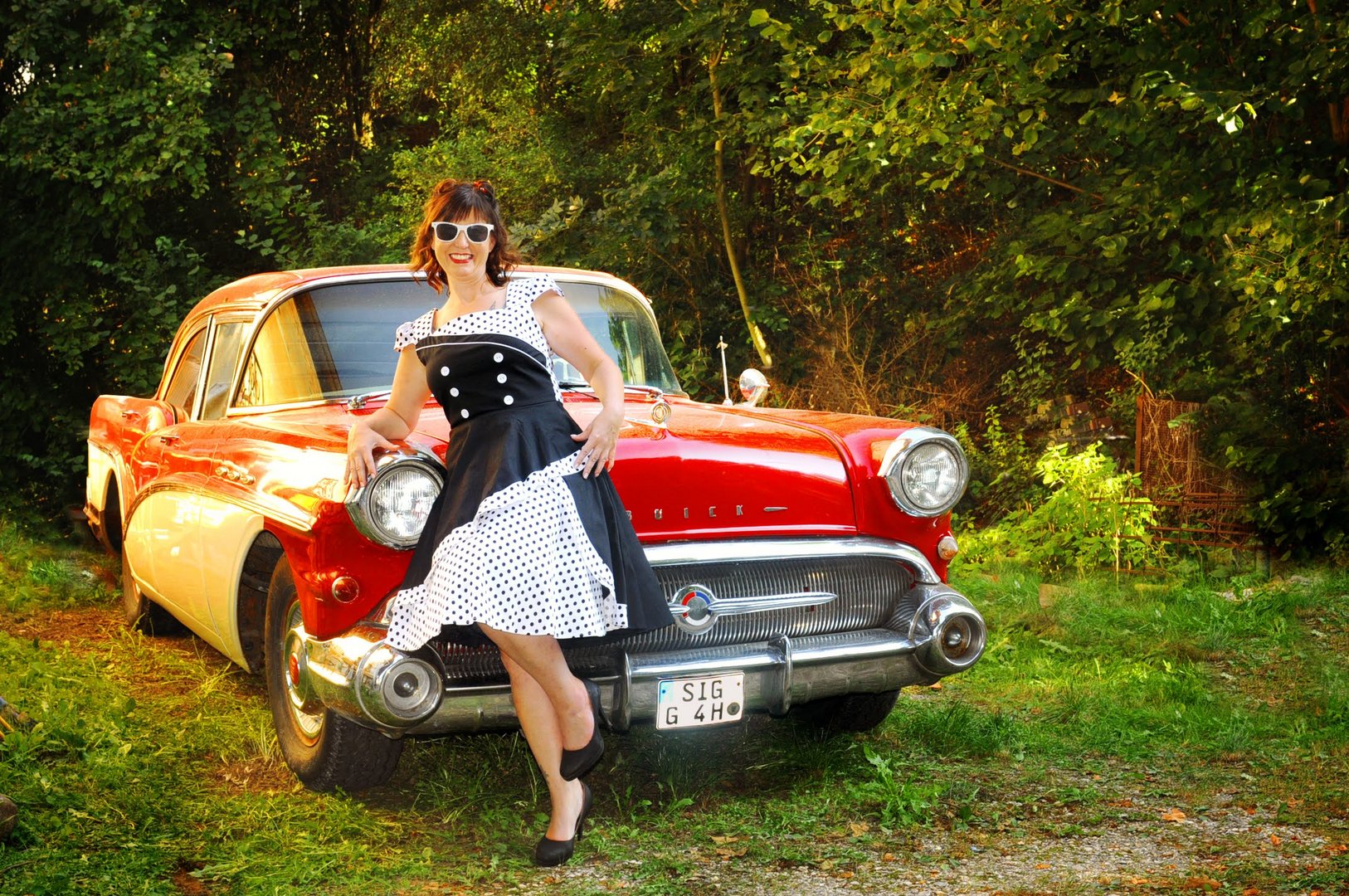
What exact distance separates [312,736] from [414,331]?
1.29 m

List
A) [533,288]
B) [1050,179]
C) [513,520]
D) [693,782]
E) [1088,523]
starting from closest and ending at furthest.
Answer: [513,520], [533,288], [693,782], [1088,523], [1050,179]

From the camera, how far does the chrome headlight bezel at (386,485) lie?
11.2 ft

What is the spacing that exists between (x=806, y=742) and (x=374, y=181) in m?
11.4

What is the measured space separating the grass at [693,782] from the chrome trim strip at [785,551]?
0.73 meters

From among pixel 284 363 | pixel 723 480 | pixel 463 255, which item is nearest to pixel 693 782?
pixel 723 480

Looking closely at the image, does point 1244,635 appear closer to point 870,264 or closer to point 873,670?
point 873,670

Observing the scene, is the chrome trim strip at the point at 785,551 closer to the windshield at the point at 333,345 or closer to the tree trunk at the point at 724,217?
the windshield at the point at 333,345

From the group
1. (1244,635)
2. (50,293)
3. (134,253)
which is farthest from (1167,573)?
(50,293)

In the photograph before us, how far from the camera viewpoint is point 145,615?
6.31 metres

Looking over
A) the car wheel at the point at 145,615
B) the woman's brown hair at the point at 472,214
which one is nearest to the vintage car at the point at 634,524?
the woman's brown hair at the point at 472,214

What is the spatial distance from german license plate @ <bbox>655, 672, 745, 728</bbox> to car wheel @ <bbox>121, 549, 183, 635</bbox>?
353 cm

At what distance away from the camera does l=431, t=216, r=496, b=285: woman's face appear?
137 inches

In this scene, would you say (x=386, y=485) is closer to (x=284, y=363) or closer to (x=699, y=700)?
(x=699, y=700)

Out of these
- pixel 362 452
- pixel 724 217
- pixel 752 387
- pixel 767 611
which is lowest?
pixel 767 611
